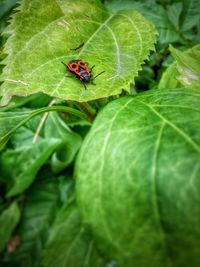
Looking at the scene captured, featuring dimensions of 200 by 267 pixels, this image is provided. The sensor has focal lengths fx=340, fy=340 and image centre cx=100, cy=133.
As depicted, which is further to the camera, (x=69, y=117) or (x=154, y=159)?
(x=69, y=117)

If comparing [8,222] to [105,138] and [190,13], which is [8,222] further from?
[190,13]

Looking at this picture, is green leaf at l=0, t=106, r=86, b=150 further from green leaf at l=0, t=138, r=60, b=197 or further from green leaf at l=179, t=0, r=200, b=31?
green leaf at l=179, t=0, r=200, b=31

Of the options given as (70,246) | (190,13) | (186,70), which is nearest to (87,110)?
(186,70)

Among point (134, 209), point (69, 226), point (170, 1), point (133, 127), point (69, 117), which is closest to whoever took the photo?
point (134, 209)

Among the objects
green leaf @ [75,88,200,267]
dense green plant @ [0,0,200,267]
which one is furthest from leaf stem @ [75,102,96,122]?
green leaf @ [75,88,200,267]

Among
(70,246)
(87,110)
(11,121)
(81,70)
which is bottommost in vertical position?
(70,246)

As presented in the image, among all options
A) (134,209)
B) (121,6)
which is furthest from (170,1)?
(134,209)

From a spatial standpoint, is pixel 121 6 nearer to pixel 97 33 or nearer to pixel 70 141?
pixel 97 33
